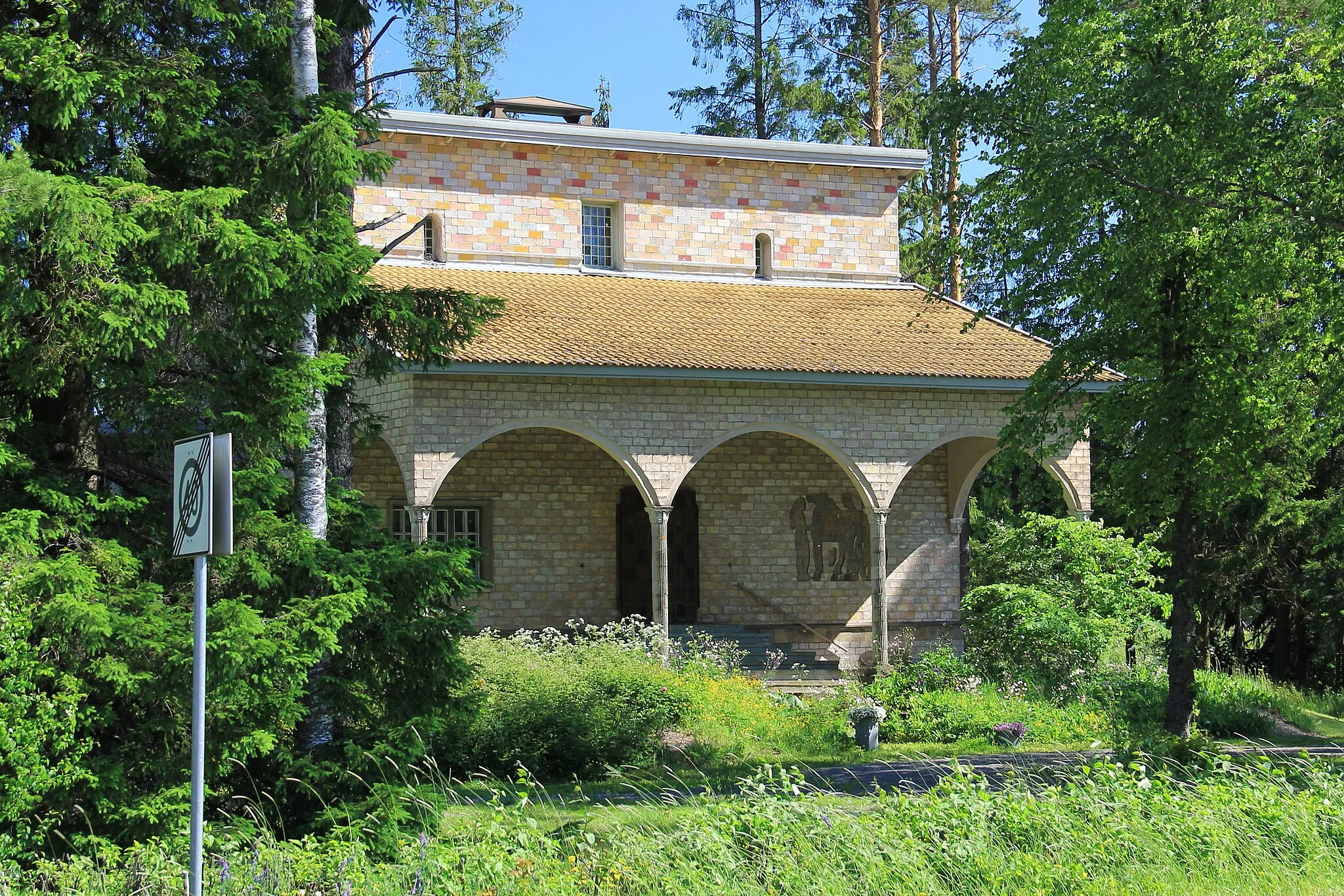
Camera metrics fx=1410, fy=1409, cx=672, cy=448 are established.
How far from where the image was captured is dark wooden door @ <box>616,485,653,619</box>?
22422mm

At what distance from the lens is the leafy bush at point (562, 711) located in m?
13.8

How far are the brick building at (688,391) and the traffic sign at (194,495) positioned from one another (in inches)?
451

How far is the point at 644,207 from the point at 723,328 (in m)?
3.74

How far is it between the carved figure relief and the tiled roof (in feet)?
10.6

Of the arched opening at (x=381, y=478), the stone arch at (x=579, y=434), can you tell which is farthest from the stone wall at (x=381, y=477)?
the stone arch at (x=579, y=434)

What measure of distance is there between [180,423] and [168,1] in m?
2.86

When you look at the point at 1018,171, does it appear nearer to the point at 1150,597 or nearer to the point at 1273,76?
the point at 1273,76

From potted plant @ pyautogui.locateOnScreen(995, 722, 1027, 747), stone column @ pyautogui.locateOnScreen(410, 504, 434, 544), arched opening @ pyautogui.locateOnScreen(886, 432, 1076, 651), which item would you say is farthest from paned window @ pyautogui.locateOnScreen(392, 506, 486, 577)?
potted plant @ pyautogui.locateOnScreen(995, 722, 1027, 747)

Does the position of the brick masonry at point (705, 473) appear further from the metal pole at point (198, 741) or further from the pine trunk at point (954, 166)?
the metal pole at point (198, 741)

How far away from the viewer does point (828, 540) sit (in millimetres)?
23609

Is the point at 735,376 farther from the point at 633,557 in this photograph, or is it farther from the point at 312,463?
the point at 312,463

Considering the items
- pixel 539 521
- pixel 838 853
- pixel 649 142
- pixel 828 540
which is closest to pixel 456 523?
pixel 539 521

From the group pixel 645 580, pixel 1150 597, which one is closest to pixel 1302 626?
pixel 1150 597

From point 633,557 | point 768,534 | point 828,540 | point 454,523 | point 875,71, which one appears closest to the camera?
point 454,523
